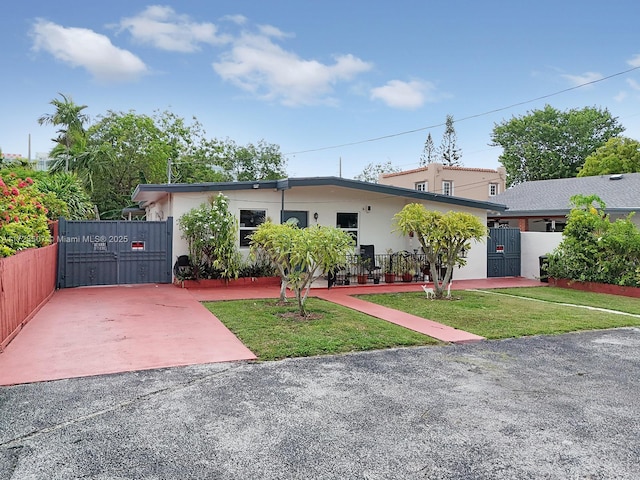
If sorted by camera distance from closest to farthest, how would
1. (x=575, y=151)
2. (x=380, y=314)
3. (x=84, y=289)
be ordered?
(x=380, y=314), (x=84, y=289), (x=575, y=151)

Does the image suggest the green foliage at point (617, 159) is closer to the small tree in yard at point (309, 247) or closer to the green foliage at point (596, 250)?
the green foliage at point (596, 250)

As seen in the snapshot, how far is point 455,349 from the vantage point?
19.5 feet

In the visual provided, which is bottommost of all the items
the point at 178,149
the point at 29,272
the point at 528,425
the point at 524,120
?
the point at 528,425

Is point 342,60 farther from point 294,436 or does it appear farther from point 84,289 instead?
point 294,436

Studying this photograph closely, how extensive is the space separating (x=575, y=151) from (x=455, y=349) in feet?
118

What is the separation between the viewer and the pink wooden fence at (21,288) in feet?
18.1

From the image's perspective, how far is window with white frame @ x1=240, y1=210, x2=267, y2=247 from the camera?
40.6 feet

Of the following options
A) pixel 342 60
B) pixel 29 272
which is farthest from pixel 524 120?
pixel 29 272

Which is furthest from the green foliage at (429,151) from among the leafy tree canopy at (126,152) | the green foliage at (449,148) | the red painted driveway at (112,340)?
the red painted driveway at (112,340)

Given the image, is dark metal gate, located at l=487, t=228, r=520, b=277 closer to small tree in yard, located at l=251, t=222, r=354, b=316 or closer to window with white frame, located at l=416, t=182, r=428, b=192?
small tree in yard, located at l=251, t=222, r=354, b=316

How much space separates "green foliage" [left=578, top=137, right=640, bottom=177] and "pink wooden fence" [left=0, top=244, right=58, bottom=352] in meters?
30.7

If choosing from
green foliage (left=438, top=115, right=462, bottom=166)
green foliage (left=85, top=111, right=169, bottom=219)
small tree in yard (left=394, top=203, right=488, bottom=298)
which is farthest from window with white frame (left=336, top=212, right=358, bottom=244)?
green foliage (left=438, top=115, right=462, bottom=166)

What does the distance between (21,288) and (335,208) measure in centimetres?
835

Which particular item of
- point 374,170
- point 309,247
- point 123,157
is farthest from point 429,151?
point 309,247
